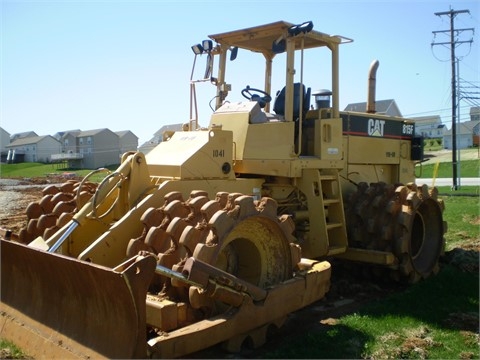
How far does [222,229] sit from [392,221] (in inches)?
133

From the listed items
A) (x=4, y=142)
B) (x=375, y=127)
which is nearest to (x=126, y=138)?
(x=4, y=142)

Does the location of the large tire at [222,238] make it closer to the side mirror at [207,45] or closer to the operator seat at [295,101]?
the operator seat at [295,101]

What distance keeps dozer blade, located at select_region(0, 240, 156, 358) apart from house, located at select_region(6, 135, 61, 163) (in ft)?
249

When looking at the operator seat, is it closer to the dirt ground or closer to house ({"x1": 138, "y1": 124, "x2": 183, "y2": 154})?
house ({"x1": 138, "y1": 124, "x2": 183, "y2": 154})

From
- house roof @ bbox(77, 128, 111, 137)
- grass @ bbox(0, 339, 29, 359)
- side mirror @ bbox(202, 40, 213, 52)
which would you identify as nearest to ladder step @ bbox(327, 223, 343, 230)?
side mirror @ bbox(202, 40, 213, 52)

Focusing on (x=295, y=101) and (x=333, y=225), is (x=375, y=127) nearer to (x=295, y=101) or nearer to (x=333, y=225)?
(x=295, y=101)

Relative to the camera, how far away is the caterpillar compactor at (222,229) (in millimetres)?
4203

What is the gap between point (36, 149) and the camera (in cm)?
7869

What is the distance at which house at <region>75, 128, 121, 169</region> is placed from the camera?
69750 millimetres

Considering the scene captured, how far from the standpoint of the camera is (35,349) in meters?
4.59

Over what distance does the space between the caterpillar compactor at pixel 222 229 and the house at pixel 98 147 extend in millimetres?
63829

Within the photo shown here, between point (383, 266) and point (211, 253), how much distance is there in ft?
11.7

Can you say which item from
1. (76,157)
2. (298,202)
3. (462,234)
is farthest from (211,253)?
(76,157)

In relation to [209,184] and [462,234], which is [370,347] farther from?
[462,234]
